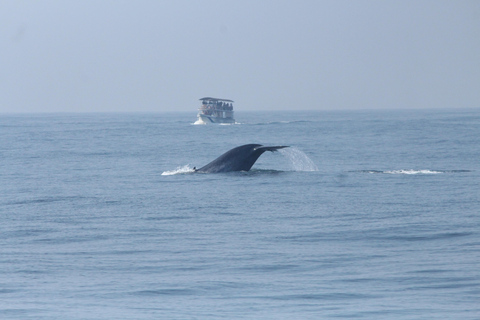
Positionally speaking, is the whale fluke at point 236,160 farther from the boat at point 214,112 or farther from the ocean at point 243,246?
the boat at point 214,112

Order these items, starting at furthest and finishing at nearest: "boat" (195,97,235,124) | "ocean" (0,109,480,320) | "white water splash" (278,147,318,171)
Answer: "boat" (195,97,235,124), "white water splash" (278,147,318,171), "ocean" (0,109,480,320)

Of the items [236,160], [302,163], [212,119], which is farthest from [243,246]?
[212,119]

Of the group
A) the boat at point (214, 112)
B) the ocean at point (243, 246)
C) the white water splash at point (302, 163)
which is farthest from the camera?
the boat at point (214, 112)

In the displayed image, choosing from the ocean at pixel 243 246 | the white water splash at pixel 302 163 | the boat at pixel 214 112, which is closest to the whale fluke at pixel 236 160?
the ocean at pixel 243 246

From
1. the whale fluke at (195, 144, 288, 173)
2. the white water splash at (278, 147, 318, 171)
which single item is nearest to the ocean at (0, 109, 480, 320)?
the whale fluke at (195, 144, 288, 173)

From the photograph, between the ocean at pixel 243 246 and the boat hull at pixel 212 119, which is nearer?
the ocean at pixel 243 246

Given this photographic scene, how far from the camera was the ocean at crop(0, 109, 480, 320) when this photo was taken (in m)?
12.3

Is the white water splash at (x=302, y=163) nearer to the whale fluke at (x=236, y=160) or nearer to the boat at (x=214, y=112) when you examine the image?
the whale fluke at (x=236, y=160)

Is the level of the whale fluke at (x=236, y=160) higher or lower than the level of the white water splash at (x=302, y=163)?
higher

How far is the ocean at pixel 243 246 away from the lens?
1226 cm

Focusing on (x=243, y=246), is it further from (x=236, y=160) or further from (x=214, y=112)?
(x=214, y=112)

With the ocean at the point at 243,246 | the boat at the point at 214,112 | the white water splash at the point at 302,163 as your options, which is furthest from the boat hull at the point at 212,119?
the ocean at the point at 243,246

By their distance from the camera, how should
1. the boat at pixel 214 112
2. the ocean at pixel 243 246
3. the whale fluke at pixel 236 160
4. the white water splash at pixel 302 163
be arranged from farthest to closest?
1. the boat at pixel 214 112
2. the white water splash at pixel 302 163
3. the whale fluke at pixel 236 160
4. the ocean at pixel 243 246

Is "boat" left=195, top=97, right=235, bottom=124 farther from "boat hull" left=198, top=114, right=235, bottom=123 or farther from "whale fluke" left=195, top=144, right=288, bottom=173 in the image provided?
"whale fluke" left=195, top=144, right=288, bottom=173
